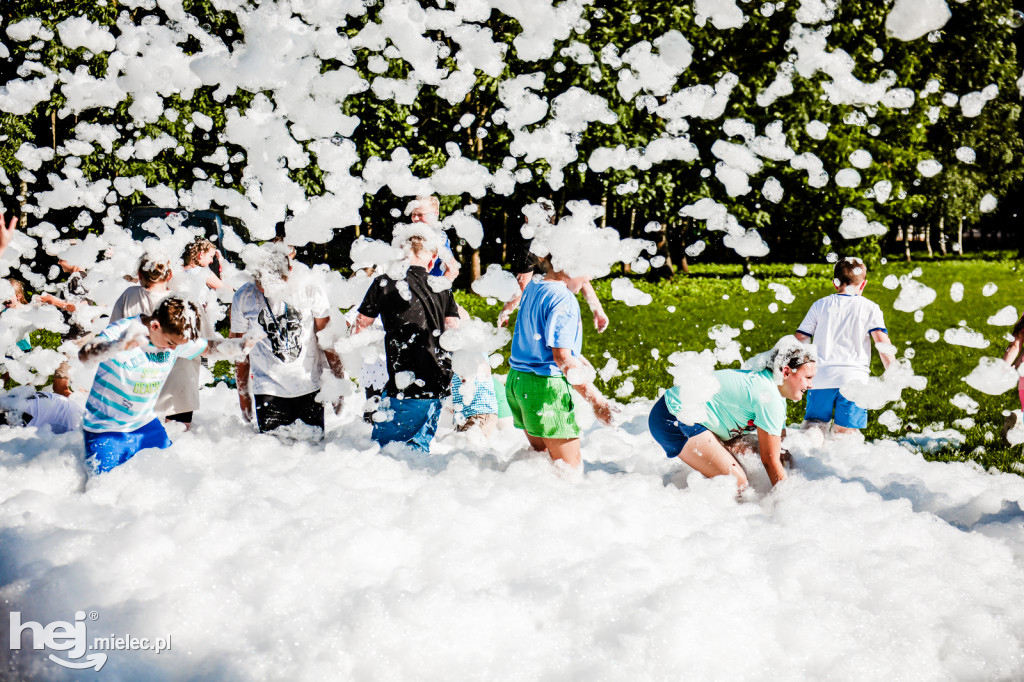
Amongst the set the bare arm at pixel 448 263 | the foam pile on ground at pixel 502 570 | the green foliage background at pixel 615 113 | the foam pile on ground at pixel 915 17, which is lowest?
the foam pile on ground at pixel 502 570

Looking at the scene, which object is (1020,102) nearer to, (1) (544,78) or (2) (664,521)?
(1) (544,78)

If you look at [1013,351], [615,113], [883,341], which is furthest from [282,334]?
[615,113]

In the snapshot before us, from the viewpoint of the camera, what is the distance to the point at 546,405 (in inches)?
179

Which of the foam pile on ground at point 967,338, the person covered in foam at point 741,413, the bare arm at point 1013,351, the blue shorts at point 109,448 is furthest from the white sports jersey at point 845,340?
the blue shorts at point 109,448

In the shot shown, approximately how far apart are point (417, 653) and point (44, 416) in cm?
411

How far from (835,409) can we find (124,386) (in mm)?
4877

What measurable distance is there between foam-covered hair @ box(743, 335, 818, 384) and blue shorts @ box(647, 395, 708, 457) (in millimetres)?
518

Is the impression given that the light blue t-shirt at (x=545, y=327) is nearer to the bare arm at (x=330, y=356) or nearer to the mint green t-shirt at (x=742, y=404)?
the mint green t-shirt at (x=742, y=404)

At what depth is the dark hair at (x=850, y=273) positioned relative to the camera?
5.86 m

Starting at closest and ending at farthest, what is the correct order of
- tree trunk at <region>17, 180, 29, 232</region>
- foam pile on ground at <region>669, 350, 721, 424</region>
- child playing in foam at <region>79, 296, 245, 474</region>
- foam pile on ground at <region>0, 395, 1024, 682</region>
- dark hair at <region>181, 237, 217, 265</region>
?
foam pile on ground at <region>0, 395, 1024, 682</region> → child playing in foam at <region>79, 296, 245, 474</region> → foam pile on ground at <region>669, 350, 721, 424</region> → dark hair at <region>181, 237, 217, 265</region> → tree trunk at <region>17, 180, 29, 232</region>

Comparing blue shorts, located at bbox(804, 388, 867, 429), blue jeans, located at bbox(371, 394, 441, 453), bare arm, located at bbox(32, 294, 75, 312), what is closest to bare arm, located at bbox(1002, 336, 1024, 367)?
blue shorts, located at bbox(804, 388, 867, 429)

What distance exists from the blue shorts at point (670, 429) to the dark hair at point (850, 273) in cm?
200

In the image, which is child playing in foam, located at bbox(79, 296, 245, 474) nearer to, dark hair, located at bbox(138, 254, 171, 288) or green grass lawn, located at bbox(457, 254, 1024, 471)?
dark hair, located at bbox(138, 254, 171, 288)

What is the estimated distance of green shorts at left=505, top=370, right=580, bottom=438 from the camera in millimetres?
4523
